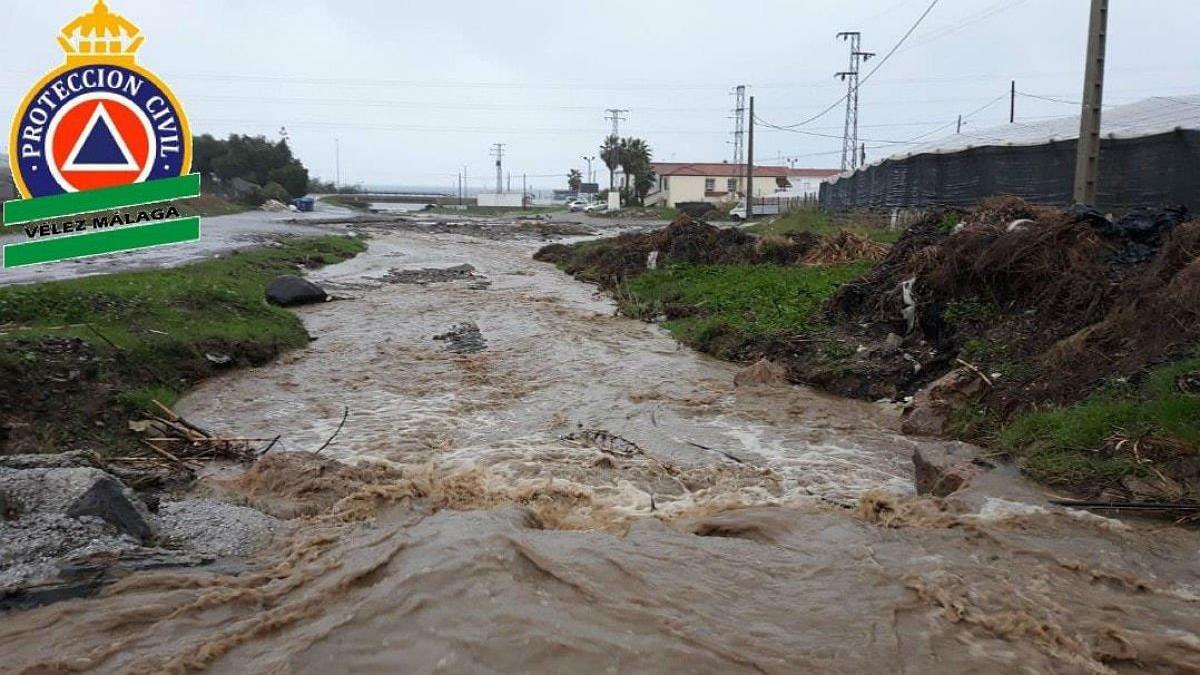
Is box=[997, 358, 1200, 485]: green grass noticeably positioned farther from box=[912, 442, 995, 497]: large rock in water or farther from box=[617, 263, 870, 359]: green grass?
box=[617, 263, 870, 359]: green grass

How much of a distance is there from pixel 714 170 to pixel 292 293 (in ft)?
220

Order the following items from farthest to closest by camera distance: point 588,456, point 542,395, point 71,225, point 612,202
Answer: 1. point 612,202
2. point 71,225
3. point 542,395
4. point 588,456

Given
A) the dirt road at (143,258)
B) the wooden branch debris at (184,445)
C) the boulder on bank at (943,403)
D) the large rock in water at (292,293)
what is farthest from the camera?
the large rock in water at (292,293)

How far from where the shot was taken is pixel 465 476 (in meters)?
7.34

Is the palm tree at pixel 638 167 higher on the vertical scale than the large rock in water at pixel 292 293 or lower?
higher

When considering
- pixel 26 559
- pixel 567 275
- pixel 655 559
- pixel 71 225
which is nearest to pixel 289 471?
pixel 26 559

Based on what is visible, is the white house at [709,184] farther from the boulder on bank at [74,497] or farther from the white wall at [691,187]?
the boulder on bank at [74,497]

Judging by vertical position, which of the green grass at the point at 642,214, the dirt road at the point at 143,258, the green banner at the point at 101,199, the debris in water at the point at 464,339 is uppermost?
the green grass at the point at 642,214

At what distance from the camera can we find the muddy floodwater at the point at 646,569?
3.97 metres

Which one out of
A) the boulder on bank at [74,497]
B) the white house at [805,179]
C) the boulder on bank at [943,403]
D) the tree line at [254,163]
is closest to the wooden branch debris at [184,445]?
the boulder on bank at [74,497]

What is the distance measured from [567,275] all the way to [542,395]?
51.5 ft

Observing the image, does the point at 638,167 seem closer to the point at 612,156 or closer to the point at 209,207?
the point at 612,156

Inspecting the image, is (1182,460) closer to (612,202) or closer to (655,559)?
(655,559)

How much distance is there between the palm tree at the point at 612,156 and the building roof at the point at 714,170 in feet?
13.4
